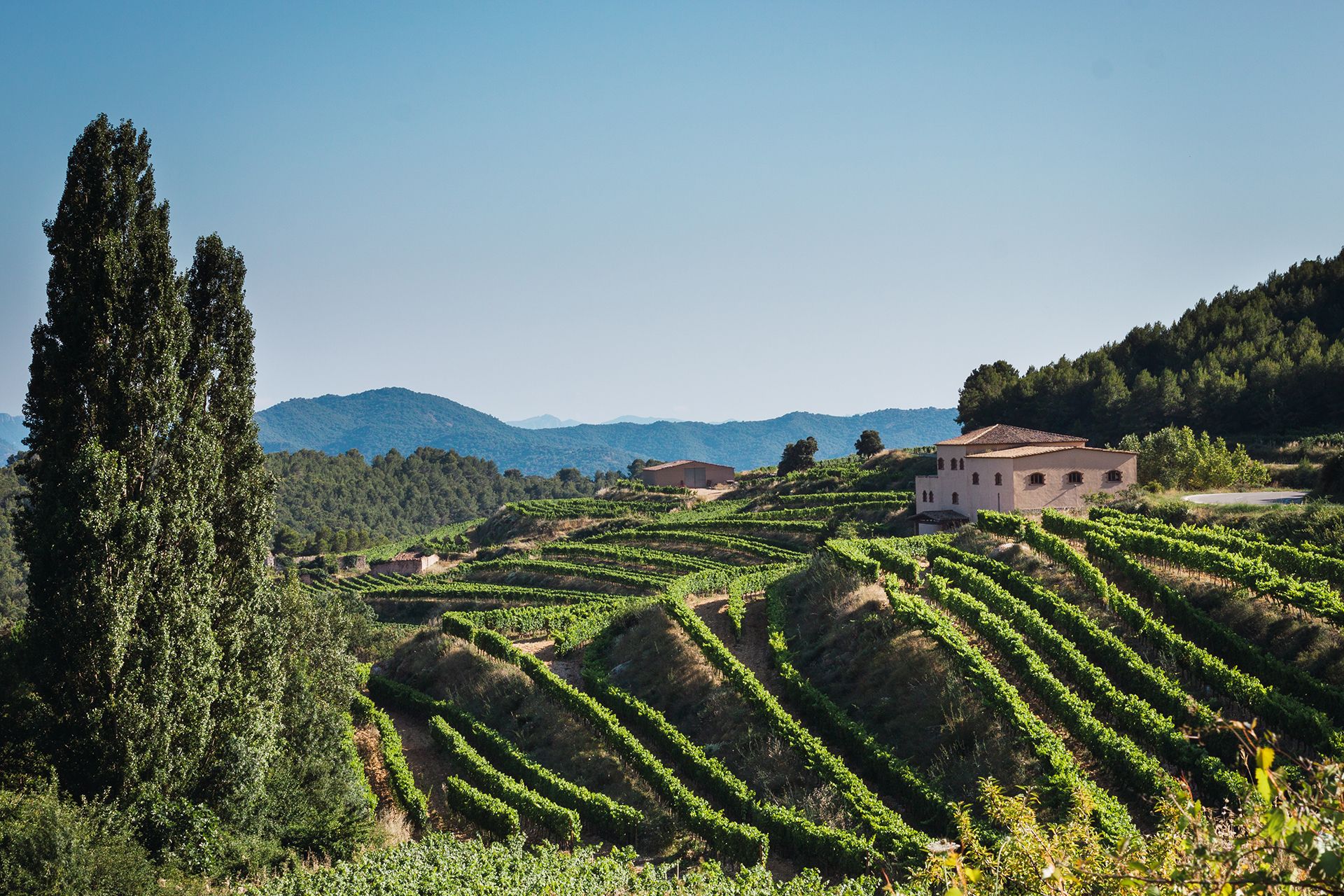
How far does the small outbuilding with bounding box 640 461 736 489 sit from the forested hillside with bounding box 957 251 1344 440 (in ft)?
86.3

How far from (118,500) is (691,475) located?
80.4 metres

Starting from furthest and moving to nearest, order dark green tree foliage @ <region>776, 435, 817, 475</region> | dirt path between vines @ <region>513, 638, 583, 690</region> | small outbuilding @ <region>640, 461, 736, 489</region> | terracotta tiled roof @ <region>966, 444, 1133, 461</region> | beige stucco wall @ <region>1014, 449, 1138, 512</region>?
small outbuilding @ <region>640, 461, 736, 489</region>, dark green tree foliage @ <region>776, 435, 817, 475</region>, beige stucco wall @ <region>1014, 449, 1138, 512</region>, terracotta tiled roof @ <region>966, 444, 1133, 461</region>, dirt path between vines @ <region>513, 638, 583, 690</region>

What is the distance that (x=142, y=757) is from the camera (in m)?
14.4

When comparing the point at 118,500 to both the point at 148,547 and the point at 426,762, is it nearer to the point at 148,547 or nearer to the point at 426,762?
the point at 148,547

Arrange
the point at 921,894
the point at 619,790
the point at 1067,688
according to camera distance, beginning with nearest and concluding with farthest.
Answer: the point at 921,894, the point at 1067,688, the point at 619,790

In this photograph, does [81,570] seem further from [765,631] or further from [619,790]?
[765,631]

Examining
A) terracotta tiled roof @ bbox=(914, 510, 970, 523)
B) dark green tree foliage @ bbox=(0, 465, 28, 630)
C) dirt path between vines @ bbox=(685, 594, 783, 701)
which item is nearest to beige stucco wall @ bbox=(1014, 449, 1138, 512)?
terracotta tiled roof @ bbox=(914, 510, 970, 523)

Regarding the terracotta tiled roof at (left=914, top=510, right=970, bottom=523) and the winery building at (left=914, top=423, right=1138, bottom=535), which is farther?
the terracotta tiled roof at (left=914, top=510, right=970, bottom=523)

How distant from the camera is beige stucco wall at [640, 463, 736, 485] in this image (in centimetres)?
9419

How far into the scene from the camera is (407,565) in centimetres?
7381

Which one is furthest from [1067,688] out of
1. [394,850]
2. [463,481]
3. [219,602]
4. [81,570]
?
[463,481]

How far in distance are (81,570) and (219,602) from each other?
100 inches

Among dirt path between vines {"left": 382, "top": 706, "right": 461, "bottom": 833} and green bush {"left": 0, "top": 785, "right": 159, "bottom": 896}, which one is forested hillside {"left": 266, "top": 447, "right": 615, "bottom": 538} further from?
green bush {"left": 0, "top": 785, "right": 159, "bottom": 896}

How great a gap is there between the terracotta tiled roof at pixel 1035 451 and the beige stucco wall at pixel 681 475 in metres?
51.9
